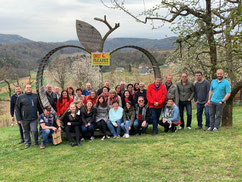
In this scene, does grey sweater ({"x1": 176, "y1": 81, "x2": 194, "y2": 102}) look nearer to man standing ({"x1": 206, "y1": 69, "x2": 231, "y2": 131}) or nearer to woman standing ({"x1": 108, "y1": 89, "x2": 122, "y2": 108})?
man standing ({"x1": 206, "y1": 69, "x2": 231, "y2": 131})

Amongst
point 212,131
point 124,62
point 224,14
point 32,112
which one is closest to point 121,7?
point 224,14

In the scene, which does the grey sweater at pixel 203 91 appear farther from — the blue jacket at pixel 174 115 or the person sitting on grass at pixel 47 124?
the person sitting on grass at pixel 47 124

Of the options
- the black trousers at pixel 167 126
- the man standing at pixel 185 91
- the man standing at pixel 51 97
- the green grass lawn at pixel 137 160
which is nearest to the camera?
the green grass lawn at pixel 137 160

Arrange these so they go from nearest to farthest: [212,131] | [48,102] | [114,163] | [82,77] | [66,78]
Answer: [114,163], [212,131], [48,102], [82,77], [66,78]

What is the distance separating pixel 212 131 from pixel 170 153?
2201 mm

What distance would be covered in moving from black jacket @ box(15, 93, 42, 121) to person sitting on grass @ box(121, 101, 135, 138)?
8.67 ft

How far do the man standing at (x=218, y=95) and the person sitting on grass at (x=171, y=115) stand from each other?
3.11 feet

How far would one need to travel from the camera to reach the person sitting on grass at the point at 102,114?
255 inches

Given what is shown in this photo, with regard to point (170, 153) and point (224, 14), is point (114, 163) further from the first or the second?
point (224, 14)

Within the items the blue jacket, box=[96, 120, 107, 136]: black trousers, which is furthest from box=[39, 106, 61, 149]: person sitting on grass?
the blue jacket

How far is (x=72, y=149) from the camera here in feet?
18.6

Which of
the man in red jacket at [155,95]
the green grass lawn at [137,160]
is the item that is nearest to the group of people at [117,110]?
the man in red jacket at [155,95]

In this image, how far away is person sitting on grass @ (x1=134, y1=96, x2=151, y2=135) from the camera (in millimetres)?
6562

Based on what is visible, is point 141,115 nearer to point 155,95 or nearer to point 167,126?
point 155,95
